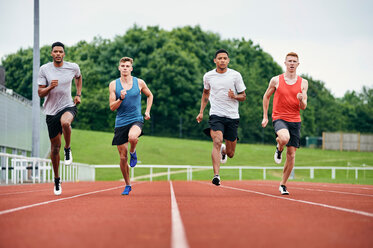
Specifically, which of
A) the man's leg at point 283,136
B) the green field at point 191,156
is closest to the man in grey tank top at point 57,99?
the man's leg at point 283,136

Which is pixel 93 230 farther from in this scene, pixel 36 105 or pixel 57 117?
pixel 36 105

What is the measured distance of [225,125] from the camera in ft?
32.7

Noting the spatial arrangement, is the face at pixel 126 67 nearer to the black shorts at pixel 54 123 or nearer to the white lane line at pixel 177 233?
the black shorts at pixel 54 123

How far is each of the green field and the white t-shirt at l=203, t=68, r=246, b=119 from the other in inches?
1211

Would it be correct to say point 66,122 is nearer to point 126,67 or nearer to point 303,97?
point 126,67

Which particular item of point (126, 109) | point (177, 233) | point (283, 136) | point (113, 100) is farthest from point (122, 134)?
point (177, 233)

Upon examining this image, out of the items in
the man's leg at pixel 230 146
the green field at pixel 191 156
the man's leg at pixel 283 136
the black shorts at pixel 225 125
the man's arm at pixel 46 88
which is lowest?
the green field at pixel 191 156

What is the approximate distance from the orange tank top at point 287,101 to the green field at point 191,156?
31310 millimetres

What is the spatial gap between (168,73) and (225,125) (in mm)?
54621

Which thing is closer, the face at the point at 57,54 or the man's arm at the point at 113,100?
the man's arm at the point at 113,100

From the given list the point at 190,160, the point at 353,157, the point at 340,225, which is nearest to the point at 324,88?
the point at 353,157

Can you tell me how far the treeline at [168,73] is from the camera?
64688 mm

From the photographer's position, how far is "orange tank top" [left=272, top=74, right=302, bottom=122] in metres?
9.27

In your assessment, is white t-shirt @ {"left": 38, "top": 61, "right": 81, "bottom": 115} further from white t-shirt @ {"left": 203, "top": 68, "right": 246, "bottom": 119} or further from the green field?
the green field
